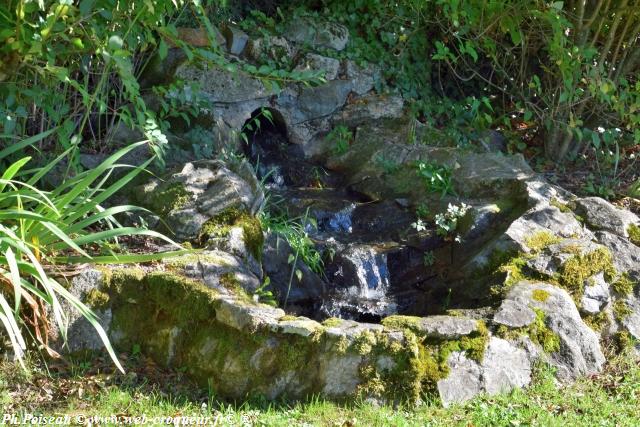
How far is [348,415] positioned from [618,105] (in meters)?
5.04

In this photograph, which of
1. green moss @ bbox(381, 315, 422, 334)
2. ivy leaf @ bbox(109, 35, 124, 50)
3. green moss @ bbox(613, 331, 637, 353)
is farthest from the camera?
green moss @ bbox(613, 331, 637, 353)

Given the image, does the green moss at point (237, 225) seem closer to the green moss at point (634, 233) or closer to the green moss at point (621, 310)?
the green moss at point (621, 310)

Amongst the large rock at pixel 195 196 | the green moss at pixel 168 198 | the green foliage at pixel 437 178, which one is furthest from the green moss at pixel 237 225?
the green foliage at pixel 437 178

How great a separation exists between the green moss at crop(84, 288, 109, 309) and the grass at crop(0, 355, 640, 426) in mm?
367

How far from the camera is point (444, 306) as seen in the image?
614cm

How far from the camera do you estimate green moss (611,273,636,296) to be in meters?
5.85

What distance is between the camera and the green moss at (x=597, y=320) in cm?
557

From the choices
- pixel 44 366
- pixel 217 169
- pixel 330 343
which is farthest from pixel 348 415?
pixel 217 169

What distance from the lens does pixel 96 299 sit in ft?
16.0

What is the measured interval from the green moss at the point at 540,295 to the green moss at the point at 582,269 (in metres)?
0.33

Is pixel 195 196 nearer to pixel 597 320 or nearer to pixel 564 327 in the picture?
pixel 564 327

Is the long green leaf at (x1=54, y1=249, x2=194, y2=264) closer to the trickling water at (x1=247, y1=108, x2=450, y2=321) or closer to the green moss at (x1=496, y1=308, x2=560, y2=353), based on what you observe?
the trickling water at (x1=247, y1=108, x2=450, y2=321)

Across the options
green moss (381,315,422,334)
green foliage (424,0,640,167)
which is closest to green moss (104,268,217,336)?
green moss (381,315,422,334)

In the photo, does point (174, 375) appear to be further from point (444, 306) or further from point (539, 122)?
point (539, 122)
